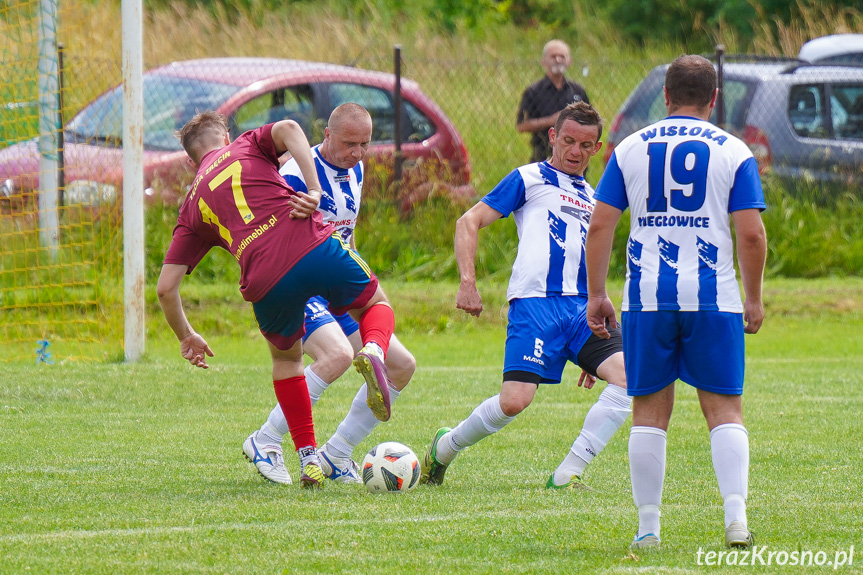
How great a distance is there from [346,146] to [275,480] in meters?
1.63

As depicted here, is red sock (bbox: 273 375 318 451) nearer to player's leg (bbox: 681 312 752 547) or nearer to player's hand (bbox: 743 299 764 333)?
player's leg (bbox: 681 312 752 547)

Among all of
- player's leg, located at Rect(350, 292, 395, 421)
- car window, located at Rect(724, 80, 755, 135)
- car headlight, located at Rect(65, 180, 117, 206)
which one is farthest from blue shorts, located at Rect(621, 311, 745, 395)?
car window, located at Rect(724, 80, 755, 135)

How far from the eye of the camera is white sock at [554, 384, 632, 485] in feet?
17.9

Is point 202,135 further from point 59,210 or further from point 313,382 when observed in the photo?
point 59,210

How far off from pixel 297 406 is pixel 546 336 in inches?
47.8

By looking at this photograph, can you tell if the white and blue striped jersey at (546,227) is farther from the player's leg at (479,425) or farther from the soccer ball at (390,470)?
the soccer ball at (390,470)

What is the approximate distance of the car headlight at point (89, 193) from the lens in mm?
9883

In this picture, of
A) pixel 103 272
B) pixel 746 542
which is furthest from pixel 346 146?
pixel 103 272

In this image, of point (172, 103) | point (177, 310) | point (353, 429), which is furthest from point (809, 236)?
point (177, 310)

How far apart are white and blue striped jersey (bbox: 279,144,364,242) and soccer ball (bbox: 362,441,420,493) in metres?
1.20

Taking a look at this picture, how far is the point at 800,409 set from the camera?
7.72m

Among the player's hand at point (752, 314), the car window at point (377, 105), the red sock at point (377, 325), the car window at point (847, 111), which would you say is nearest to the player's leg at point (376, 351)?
the red sock at point (377, 325)

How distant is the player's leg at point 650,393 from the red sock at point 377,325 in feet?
4.48

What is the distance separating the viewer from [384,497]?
5.21 m
